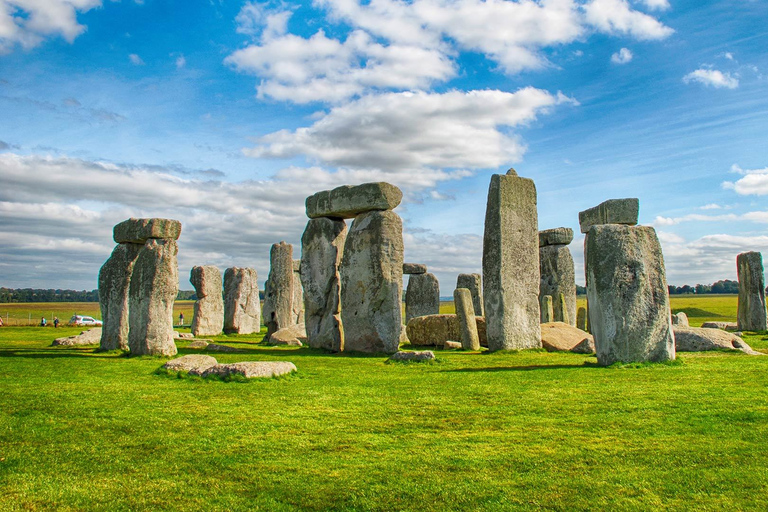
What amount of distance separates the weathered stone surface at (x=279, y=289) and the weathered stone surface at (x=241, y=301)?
13.8 feet

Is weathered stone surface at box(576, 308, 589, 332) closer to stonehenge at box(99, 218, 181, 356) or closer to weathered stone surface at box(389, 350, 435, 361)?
weathered stone surface at box(389, 350, 435, 361)

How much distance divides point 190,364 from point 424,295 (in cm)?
1623

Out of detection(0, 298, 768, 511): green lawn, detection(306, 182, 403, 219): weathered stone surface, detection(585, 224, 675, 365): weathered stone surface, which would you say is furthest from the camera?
detection(306, 182, 403, 219): weathered stone surface

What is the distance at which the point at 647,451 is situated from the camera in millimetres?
4672

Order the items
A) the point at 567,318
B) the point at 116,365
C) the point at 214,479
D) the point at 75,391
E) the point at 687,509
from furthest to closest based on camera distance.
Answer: the point at 567,318
the point at 116,365
the point at 75,391
the point at 214,479
the point at 687,509

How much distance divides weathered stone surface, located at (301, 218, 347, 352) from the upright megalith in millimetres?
8842

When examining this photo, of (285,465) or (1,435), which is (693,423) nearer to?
(285,465)

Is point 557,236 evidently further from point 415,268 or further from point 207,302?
point 207,302

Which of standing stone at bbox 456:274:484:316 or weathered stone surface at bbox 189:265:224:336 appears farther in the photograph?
weathered stone surface at bbox 189:265:224:336

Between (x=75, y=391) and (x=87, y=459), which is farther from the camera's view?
(x=75, y=391)

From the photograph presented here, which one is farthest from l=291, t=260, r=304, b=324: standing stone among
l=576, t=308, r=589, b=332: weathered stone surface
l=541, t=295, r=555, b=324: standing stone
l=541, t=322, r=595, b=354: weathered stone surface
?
l=541, t=322, r=595, b=354: weathered stone surface

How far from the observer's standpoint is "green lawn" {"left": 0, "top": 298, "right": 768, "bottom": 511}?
386 centimetres

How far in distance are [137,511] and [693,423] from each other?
14.9 feet

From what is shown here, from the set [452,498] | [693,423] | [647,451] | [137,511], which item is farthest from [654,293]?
[137,511]
